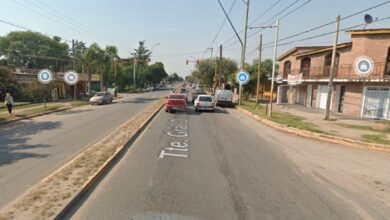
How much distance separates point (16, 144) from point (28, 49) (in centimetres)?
8265

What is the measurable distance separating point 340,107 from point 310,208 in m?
22.0

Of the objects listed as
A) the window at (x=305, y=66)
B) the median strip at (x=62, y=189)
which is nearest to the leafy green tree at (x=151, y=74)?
the window at (x=305, y=66)

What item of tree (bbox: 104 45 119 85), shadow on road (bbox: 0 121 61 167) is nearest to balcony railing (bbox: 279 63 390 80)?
shadow on road (bbox: 0 121 61 167)

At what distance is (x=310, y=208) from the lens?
5.18m

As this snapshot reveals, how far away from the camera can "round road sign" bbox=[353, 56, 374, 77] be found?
19.4 meters

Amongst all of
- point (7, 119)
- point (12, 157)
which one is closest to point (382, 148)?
point (12, 157)

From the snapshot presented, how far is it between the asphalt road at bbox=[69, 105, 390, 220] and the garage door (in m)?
12.4

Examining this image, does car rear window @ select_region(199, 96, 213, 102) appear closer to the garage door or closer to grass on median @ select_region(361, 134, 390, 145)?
the garage door

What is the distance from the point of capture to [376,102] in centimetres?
2055

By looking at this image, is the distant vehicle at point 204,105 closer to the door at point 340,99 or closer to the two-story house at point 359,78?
the two-story house at point 359,78

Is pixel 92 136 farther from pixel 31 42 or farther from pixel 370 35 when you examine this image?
pixel 31 42

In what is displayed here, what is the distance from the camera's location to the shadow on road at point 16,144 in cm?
799

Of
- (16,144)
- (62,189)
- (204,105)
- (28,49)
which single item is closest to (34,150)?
(16,144)

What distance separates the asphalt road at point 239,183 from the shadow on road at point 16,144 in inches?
123
